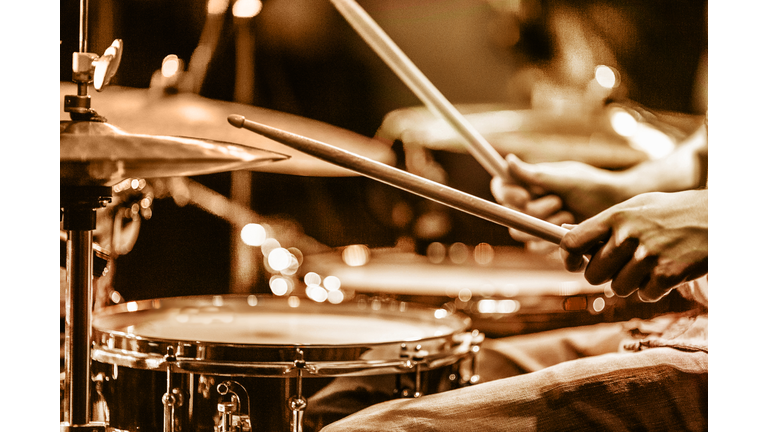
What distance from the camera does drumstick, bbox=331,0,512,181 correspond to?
1.08 m

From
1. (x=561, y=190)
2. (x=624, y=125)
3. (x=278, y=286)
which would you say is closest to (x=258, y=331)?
(x=278, y=286)

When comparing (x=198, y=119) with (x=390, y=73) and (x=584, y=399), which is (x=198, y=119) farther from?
(x=584, y=399)

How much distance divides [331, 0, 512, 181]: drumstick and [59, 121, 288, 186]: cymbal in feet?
1.01

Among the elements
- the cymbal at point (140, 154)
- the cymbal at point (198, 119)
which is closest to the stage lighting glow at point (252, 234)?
the cymbal at point (198, 119)

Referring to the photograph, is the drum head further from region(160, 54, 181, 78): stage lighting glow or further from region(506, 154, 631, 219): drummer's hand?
region(160, 54, 181, 78): stage lighting glow

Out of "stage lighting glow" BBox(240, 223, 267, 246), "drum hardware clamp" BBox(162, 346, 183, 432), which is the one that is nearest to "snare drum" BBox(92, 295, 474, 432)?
"drum hardware clamp" BBox(162, 346, 183, 432)

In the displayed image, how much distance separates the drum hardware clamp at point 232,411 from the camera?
85cm

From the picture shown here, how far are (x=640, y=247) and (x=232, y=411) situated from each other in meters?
0.64

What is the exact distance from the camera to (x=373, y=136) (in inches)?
48.6

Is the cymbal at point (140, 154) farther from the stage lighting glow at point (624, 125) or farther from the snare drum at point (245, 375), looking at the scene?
the stage lighting glow at point (624, 125)

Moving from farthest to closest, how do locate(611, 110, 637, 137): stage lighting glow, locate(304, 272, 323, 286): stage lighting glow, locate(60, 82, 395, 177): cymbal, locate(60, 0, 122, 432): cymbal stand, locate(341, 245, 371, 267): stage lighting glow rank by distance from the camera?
locate(304, 272, 323, 286): stage lighting glow, locate(341, 245, 371, 267): stage lighting glow, locate(611, 110, 637, 137): stage lighting glow, locate(60, 82, 395, 177): cymbal, locate(60, 0, 122, 432): cymbal stand
